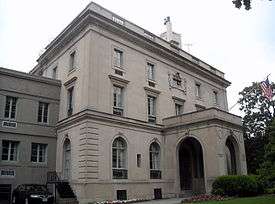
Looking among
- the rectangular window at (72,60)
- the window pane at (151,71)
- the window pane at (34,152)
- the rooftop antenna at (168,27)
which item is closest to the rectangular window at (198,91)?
the rooftop antenna at (168,27)

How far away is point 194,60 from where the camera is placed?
3784 cm

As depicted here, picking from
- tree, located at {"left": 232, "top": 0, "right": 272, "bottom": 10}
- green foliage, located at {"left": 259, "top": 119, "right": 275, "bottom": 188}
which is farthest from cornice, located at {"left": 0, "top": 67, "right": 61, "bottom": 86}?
tree, located at {"left": 232, "top": 0, "right": 272, "bottom": 10}

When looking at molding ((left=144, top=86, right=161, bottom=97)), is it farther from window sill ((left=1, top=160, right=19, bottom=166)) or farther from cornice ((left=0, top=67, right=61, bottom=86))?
window sill ((left=1, top=160, right=19, bottom=166))

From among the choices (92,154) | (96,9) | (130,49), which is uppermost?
(96,9)

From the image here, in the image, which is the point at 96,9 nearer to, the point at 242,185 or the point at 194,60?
the point at 194,60

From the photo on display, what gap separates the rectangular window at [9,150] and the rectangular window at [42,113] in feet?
9.25

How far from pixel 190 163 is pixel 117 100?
10076mm

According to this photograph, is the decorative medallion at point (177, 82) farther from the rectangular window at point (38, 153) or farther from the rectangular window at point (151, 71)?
the rectangular window at point (38, 153)

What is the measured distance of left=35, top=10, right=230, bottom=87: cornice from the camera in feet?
87.8

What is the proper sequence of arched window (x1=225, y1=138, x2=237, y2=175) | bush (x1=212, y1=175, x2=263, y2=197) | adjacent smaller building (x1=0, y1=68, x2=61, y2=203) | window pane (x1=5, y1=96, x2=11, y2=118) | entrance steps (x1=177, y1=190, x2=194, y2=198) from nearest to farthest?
bush (x1=212, y1=175, x2=263, y2=197) → adjacent smaller building (x1=0, y1=68, x2=61, y2=203) → window pane (x1=5, y1=96, x2=11, y2=118) → entrance steps (x1=177, y1=190, x2=194, y2=198) → arched window (x1=225, y1=138, x2=237, y2=175)

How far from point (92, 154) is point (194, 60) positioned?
18703mm

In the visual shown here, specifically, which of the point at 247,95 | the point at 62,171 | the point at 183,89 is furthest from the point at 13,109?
the point at 247,95

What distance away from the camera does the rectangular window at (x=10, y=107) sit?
26931 millimetres

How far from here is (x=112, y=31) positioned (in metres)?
27.9
